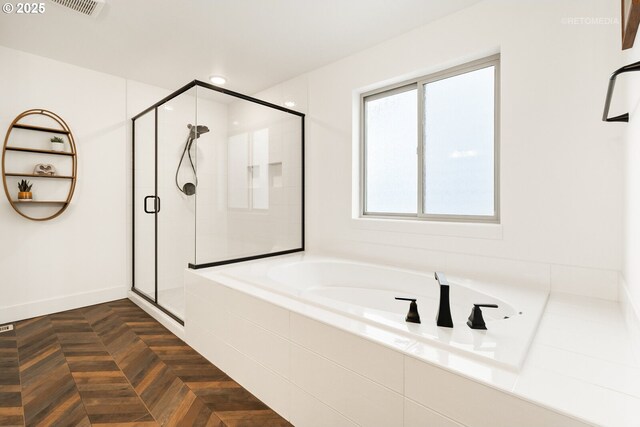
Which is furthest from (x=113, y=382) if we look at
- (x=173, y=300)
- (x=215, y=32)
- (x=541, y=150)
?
(x=541, y=150)

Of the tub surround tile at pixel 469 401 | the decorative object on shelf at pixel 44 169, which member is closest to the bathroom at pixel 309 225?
the tub surround tile at pixel 469 401

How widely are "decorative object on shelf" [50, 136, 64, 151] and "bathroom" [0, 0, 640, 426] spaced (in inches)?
3.0

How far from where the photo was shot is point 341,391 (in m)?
1.20

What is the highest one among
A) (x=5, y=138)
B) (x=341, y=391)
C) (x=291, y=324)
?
(x=5, y=138)

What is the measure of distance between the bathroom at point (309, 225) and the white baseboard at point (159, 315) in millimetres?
39

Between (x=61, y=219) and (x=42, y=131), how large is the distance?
808 mm

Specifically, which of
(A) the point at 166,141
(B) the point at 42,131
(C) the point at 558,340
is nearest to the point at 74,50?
(B) the point at 42,131

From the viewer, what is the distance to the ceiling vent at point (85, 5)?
1953mm

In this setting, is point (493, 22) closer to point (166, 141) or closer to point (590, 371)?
point (590, 371)

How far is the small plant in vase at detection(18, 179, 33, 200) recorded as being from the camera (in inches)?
99.0

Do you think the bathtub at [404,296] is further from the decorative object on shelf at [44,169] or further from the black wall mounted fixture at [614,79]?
the decorative object on shelf at [44,169]

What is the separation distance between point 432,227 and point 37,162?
341cm

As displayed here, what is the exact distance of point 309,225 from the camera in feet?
9.93
